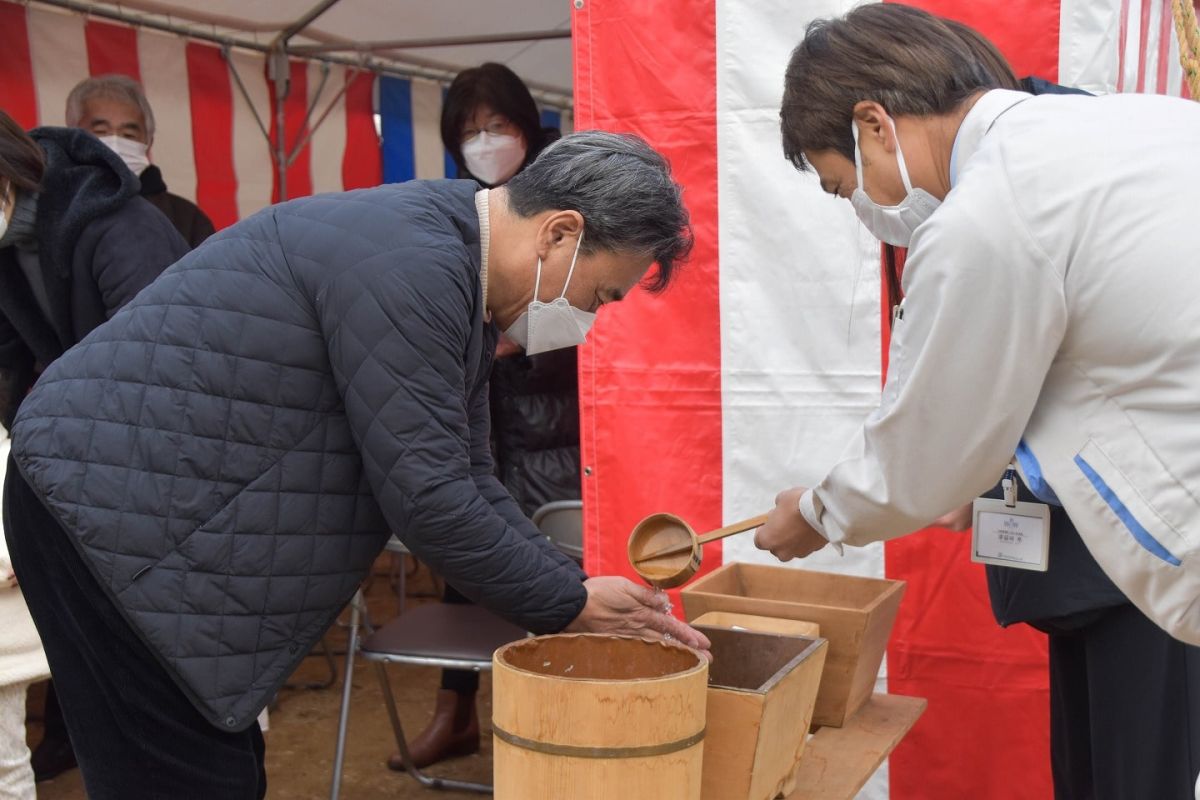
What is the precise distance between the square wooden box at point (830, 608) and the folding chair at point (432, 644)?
72 centimetres

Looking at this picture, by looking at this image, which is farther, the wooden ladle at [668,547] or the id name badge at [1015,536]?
the wooden ladle at [668,547]

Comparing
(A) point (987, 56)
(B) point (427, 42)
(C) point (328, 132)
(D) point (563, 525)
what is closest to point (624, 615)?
(A) point (987, 56)

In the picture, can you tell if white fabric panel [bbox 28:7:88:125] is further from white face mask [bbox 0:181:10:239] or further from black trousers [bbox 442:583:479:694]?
black trousers [bbox 442:583:479:694]

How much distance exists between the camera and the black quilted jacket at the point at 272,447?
4.61 ft

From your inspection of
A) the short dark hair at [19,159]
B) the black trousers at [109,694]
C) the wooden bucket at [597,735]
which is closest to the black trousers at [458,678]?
the short dark hair at [19,159]

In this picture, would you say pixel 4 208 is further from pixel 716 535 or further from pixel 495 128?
pixel 716 535

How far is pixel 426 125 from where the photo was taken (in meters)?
Result: 5.38

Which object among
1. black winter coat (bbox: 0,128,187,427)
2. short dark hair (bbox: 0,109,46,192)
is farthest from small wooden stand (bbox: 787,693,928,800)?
short dark hair (bbox: 0,109,46,192)

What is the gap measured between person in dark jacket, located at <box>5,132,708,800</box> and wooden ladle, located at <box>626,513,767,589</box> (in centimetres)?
31

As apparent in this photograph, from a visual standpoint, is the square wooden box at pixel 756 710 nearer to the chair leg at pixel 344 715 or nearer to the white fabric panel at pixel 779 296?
the white fabric panel at pixel 779 296

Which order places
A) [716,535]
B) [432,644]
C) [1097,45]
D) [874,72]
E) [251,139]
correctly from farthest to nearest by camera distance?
[251,139], [432,644], [1097,45], [716,535], [874,72]

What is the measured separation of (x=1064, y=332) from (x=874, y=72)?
43 cm

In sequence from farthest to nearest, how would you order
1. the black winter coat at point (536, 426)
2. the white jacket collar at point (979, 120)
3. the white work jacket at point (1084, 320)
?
the black winter coat at point (536, 426) < the white jacket collar at point (979, 120) < the white work jacket at point (1084, 320)

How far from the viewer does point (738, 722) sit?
1.48m
